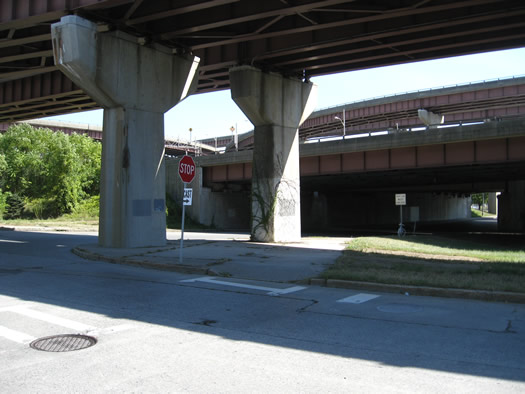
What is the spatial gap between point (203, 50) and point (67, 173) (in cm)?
2740

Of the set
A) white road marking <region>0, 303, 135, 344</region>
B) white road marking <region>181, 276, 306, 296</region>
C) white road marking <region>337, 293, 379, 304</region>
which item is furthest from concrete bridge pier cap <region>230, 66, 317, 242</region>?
white road marking <region>0, 303, 135, 344</region>

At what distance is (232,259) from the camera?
14.3 m

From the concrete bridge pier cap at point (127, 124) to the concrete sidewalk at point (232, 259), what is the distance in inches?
47.6

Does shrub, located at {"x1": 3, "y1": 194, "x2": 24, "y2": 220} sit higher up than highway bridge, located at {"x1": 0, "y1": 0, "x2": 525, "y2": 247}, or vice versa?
highway bridge, located at {"x1": 0, "y1": 0, "x2": 525, "y2": 247}

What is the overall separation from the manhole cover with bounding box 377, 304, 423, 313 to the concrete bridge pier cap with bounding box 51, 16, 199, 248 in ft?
37.8

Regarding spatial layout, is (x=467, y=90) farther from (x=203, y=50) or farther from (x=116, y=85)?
(x=116, y=85)

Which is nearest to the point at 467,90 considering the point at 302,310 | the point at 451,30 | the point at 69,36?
the point at 451,30

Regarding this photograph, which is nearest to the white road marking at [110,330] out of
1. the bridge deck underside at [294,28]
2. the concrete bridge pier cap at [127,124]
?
the concrete bridge pier cap at [127,124]

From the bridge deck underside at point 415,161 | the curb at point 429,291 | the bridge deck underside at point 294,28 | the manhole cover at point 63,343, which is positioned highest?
the bridge deck underside at point 294,28

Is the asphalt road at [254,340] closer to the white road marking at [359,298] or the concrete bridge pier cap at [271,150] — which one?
the white road marking at [359,298]

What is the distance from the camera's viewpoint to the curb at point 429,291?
8.59 m

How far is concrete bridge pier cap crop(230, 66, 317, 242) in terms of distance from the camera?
2145 centimetres

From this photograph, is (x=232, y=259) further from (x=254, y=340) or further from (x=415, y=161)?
(x=415, y=161)

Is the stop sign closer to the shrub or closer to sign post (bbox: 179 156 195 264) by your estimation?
sign post (bbox: 179 156 195 264)
